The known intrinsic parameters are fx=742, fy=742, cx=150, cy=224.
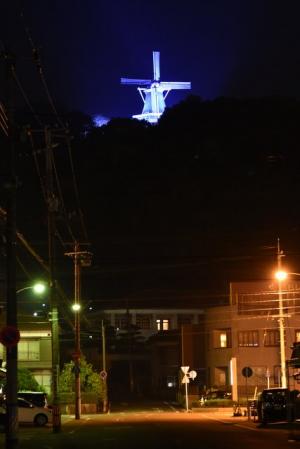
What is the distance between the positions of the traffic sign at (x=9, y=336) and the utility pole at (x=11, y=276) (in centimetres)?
24

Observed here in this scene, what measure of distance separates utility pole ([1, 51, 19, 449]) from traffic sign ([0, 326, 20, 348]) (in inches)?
9.5

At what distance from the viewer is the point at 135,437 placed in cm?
2603

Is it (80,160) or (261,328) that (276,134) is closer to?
(80,160)

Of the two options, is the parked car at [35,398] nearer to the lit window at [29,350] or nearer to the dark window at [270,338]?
the lit window at [29,350]

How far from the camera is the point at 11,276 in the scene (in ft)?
63.4

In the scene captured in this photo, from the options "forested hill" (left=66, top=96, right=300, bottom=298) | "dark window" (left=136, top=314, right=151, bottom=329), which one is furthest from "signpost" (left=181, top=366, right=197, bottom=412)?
"dark window" (left=136, top=314, right=151, bottom=329)

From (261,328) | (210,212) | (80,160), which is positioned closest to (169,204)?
(210,212)

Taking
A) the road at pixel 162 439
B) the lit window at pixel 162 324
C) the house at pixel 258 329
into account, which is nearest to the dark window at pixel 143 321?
the lit window at pixel 162 324

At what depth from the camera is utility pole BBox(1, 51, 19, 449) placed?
1841cm

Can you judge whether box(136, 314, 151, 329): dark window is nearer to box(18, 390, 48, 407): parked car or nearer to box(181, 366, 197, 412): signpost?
box(181, 366, 197, 412): signpost

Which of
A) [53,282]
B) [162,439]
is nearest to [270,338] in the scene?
[53,282]

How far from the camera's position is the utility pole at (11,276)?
18.4m

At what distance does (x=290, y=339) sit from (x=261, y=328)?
2.64 meters

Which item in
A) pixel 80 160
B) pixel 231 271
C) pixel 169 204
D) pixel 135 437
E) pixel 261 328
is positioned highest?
pixel 80 160
